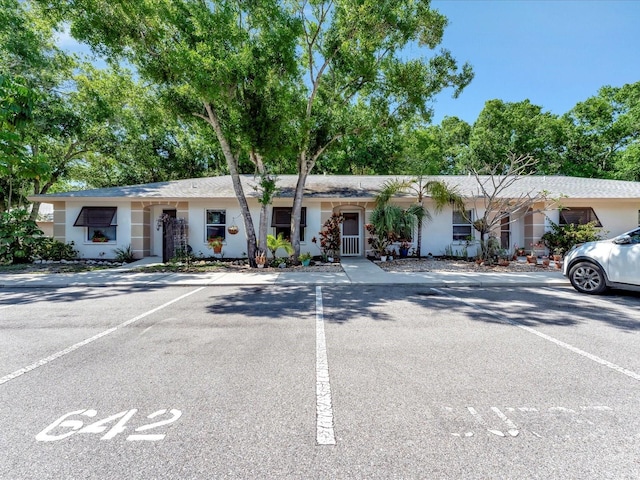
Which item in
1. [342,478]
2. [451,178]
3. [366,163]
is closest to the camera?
[342,478]

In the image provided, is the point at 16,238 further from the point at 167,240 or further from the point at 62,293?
the point at 62,293

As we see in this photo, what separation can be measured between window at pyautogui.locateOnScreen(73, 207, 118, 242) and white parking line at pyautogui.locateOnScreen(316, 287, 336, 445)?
14.0 metres

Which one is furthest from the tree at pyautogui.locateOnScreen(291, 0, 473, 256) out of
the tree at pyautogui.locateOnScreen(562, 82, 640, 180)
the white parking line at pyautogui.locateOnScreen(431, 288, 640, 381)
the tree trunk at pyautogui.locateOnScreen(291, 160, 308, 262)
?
the tree at pyautogui.locateOnScreen(562, 82, 640, 180)

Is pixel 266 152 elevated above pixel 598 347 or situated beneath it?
elevated above

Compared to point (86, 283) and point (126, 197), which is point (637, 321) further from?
point (126, 197)

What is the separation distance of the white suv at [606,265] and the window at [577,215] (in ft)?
27.6

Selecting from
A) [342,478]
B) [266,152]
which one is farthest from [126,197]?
[342,478]

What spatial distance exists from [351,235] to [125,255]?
33.8 feet

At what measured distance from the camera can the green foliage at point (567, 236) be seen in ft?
44.3

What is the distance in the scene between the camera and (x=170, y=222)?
1407 cm

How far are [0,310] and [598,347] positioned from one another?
10.3m

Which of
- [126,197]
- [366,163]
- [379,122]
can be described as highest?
[366,163]

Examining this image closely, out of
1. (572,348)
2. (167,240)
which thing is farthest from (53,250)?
(572,348)

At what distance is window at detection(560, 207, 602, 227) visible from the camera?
15020 millimetres
